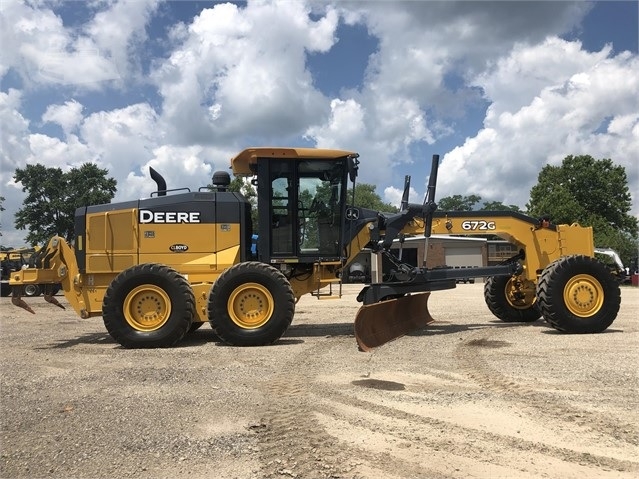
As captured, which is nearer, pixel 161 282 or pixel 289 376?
pixel 289 376

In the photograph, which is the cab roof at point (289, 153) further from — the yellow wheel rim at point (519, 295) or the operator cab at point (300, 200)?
the yellow wheel rim at point (519, 295)

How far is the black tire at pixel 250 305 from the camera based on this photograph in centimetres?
916

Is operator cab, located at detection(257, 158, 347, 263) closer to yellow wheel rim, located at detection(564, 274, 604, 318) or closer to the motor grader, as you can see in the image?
the motor grader

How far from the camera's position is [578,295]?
10125 mm

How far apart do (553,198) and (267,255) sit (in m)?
53.8

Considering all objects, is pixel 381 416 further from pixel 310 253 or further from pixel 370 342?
pixel 310 253

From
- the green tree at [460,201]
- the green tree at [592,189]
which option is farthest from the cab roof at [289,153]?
the green tree at [460,201]

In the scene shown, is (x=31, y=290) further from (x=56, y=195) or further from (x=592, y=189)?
(x=592, y=189)

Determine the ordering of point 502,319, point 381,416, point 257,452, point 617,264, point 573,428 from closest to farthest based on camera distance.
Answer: point 257,452 < point 573,428 < point 381,416 < point 502,319 < point 617,264

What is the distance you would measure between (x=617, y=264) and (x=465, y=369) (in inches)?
1182

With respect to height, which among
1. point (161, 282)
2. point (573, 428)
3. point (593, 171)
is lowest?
point (573, 428)

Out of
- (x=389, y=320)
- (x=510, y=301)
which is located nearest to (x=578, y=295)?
(x=510, y=301)

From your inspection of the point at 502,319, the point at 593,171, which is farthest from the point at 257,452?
the point at 593,171

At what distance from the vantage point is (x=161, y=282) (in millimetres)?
9227
